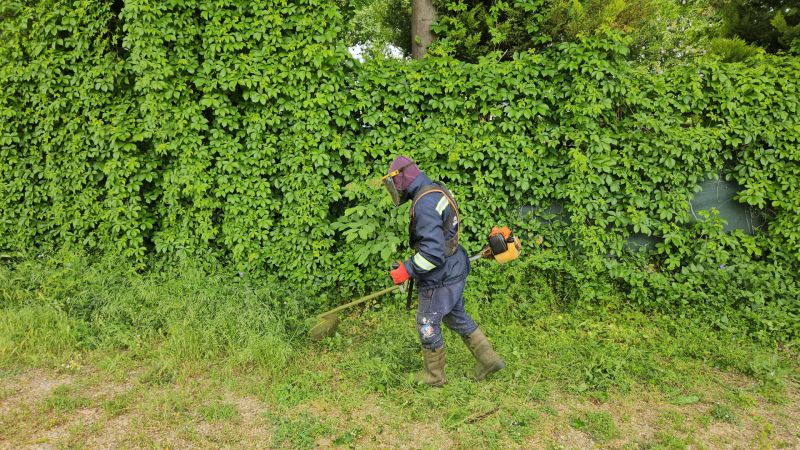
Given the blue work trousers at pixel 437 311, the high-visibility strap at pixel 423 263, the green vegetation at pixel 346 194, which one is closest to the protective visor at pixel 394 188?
the high-visibility strap at pixel 423 263

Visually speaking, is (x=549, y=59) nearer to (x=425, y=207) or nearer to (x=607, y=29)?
(x=607, y=29)

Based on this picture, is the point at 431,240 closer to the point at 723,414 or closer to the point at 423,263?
the point at 423,263

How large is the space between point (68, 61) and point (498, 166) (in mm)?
5106

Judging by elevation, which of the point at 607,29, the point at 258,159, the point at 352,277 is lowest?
the point at 352,277

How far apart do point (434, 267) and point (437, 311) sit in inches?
16.8

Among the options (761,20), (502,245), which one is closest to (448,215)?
(502,245)

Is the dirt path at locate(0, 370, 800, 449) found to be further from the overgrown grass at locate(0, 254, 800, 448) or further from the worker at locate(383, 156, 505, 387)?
the worker at locate(383, 156, 505, 387)

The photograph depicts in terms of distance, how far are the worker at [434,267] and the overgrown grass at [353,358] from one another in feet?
0.86

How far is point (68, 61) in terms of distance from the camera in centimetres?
570

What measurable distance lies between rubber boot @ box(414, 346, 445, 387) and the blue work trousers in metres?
0.06

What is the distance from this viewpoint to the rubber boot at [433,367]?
164 inches

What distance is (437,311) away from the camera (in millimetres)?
4047

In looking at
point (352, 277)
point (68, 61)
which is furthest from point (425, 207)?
point (68, 61)

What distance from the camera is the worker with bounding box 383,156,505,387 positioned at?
383 centimetres
